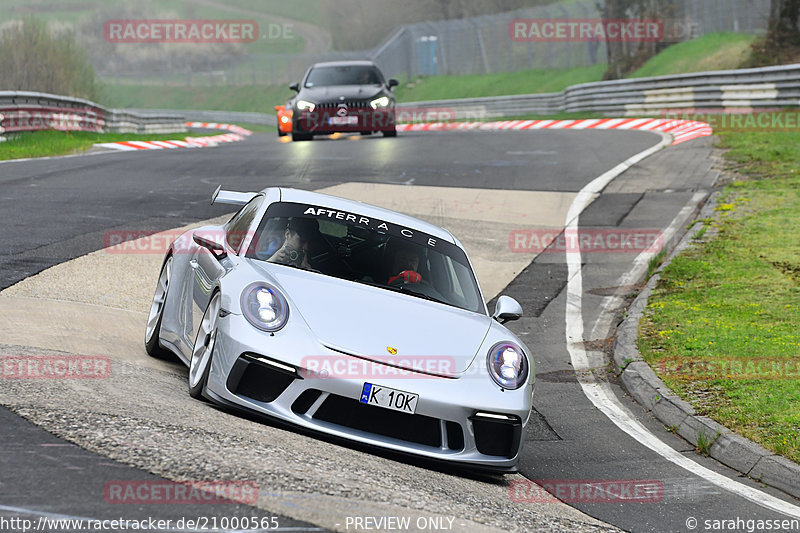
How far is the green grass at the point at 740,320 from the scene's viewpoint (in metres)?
7.70

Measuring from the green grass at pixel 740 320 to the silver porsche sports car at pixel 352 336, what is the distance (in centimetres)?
200

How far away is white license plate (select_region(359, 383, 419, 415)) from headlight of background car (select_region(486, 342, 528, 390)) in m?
0.65

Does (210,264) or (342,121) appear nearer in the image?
(210,264)

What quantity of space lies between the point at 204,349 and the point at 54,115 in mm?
24003

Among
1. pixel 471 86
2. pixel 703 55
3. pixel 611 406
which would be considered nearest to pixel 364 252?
pixel 611 406

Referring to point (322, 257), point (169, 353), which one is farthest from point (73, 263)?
point (322, 257)

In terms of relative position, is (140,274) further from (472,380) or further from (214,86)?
(214,86)

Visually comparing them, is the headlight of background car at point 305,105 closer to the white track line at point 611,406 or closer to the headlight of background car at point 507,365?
the white track line at point 611,406

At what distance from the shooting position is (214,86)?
3735 inches

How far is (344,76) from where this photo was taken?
26938 millimetres

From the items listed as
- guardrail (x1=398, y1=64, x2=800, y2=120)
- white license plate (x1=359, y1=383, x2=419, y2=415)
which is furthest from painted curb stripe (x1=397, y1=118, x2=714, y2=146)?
white license plate (x1=359, y1=383, x2=419, y2=415)

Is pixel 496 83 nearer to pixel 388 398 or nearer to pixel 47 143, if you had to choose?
pixel 47 143

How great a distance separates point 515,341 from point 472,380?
0.61 metres

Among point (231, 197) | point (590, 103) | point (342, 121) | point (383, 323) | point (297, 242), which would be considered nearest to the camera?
point (383, 323)
